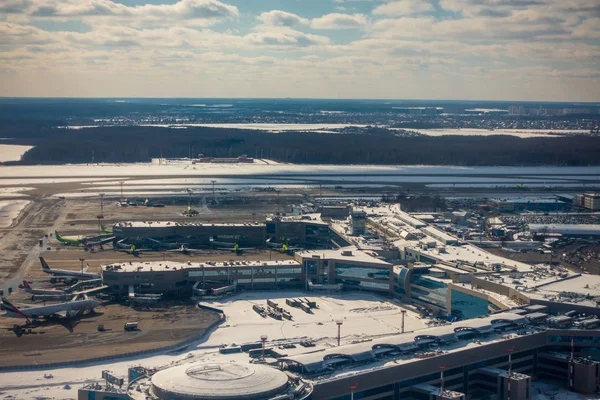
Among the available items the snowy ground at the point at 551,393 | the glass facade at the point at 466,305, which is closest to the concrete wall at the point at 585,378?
the snowy ground at the point at 551,393

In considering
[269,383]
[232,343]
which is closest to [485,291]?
[232,343]

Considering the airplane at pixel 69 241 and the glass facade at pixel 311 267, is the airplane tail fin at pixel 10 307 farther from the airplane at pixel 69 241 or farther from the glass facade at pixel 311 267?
the airplane at pixel 69 241

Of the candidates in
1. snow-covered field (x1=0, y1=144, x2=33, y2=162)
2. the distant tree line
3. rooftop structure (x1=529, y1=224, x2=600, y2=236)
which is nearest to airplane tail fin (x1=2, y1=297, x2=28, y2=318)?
rooftop structure (x1=529, y1=224, x2=600, y2=236)

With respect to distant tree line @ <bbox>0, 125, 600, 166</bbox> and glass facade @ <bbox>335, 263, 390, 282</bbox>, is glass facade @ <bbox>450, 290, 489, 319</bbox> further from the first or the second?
distant tree line @ <bbox>0, 125, 600, 166</bbox>

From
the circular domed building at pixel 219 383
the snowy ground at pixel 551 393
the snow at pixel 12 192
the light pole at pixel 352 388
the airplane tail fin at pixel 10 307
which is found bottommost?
the snow at pixel 12 192

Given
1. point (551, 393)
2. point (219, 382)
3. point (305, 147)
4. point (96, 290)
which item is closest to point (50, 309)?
point (96, 290)
